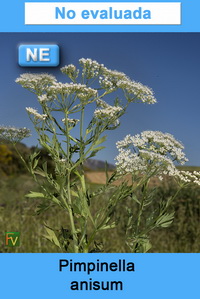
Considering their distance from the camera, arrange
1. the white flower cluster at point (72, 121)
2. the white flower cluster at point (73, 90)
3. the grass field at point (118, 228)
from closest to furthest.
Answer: the white flower cluster at point (73, 90)
the white flower cluster at point (72, 121)
the grass field at point (118, 228)

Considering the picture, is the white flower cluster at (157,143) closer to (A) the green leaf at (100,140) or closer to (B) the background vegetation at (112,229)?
(A) the green leaf at (100,140)

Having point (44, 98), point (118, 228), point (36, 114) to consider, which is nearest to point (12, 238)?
point (36, 114)

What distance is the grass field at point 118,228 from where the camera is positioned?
15.4ft

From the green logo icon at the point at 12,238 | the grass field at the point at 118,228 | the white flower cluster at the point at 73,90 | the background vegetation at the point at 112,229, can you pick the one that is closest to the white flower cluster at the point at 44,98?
the white flower cluster at the point at 73,90

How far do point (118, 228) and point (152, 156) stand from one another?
116 inches

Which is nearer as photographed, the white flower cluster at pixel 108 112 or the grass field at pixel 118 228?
the white flower cluster at pixel 108 112

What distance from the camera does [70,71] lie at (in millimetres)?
2859

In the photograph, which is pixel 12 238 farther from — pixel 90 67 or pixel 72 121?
pixel 90 67

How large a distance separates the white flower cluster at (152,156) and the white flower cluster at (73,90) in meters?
0.46

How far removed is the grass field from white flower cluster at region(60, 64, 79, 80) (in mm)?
2044

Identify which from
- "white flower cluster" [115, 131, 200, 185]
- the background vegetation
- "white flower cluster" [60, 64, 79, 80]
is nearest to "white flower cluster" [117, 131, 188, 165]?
"white flower cluster" [115, 131, 200, 185]

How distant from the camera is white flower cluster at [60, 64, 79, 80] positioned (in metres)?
2.83

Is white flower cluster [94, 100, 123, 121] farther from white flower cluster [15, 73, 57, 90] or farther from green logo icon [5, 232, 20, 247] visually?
green logo icon [5, 232, 20, 247]
